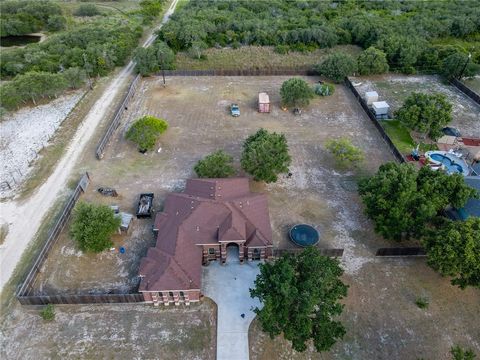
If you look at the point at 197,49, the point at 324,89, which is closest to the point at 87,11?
the point at 197,49

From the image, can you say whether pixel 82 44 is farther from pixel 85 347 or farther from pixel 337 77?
pixel 85 347

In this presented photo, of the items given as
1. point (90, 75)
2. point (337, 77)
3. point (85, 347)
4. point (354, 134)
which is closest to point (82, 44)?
point (90, 75)

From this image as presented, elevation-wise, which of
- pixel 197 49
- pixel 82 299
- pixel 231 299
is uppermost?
pixel 197 49

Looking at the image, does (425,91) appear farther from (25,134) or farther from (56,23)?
(56,23)

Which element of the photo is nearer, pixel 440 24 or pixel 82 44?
pixel 82 44

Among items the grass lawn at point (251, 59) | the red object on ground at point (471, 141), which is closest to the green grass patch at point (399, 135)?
the red object on ground at point (471, 141)

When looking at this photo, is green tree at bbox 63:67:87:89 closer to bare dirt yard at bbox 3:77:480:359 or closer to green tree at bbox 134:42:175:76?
green tree at bbox 134:42:175:76
